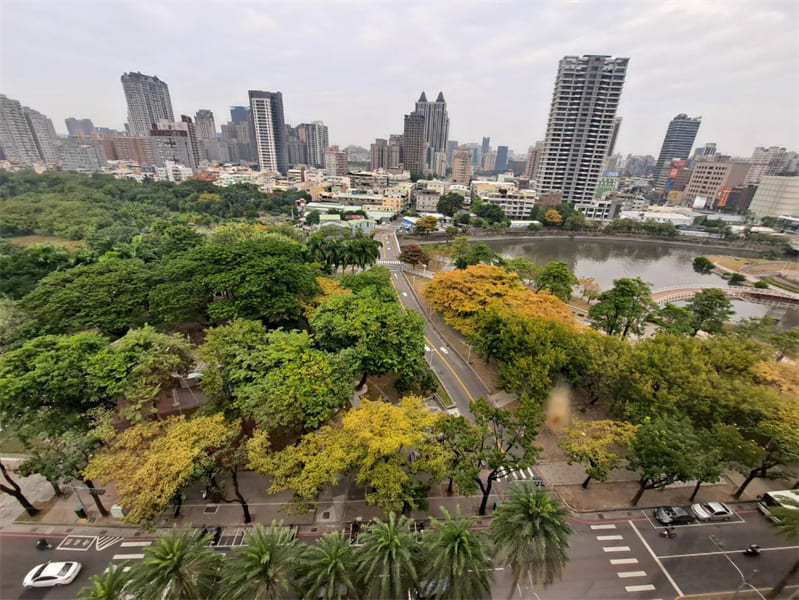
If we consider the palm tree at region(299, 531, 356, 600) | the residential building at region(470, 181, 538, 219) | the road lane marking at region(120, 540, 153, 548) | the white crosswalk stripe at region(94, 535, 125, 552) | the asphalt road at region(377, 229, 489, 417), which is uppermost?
the residential building at region(470, 181, 538, 219)

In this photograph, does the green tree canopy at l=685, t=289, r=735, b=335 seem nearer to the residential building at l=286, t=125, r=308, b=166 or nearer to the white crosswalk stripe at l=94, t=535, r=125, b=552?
the white crosswalk stripe at l=94, t=535, r=125, b=552

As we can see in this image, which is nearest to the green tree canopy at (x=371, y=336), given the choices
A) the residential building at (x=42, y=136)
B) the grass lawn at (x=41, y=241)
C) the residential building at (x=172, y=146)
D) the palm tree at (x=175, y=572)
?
the palm tree at (x=175, y=572)

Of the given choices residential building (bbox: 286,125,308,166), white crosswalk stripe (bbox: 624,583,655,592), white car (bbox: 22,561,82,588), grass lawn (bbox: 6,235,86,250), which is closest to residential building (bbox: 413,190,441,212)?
grass lawn (bbox: 6,235,86,250)

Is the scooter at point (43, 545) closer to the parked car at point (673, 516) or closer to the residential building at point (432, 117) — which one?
the parked car at point (673, 516)

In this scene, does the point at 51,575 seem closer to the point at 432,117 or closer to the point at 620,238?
the point at 620,238

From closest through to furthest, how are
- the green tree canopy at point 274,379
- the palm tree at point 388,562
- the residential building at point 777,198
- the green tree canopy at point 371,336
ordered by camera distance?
the palm tree at point 388,562
the green tree canopy at point 274,379
the green tree canopy at point 371,336
the residential building at point 777,198

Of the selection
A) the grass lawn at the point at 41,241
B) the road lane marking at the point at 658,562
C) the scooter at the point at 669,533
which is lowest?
the road lane marking at the point at 658,562

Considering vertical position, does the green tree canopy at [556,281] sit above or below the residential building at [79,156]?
below
